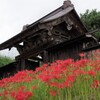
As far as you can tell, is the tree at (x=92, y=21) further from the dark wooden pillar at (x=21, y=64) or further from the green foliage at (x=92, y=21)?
the dark wooden pillar at (x=21, y=64)

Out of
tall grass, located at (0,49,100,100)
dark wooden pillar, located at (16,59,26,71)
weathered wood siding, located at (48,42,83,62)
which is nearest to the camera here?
tall grass, located at (0,49,100,100)

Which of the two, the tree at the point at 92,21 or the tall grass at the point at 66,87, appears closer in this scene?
the tall grass at the point at 66,87

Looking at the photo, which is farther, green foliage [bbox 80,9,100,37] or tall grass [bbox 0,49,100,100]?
green foliage [bbox 80,9,100,37]

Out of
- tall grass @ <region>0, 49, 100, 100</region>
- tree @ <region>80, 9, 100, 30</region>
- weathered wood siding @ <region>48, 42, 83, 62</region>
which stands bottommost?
tall grass @ <region>0, 49, 100, 100</region>

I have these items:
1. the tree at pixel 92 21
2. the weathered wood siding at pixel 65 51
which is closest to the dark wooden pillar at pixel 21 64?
the weathered wood siding at pixel 65 51

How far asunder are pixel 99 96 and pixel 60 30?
35.3 ft

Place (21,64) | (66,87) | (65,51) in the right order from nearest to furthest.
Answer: (66,87) → (65,51) → (21,64)

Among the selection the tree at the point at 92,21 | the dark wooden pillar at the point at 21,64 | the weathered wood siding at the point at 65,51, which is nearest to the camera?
the weathered wood siding at the point at 65,51

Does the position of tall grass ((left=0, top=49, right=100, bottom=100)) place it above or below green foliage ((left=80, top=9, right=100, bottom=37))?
below

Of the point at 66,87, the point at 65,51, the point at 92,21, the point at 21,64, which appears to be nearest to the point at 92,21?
the point at 92,21

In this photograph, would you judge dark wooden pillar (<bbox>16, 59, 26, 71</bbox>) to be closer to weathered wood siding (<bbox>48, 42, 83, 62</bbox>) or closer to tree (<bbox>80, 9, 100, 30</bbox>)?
weathered wood siding (<bbox>48, 42, 83, 62</bbox>)

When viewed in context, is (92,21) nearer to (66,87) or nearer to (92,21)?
(92,21)

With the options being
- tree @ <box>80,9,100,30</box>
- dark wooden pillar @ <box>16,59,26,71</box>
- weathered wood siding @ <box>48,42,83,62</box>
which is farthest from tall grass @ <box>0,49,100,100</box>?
tree @ <box>80,9,100,30</box>

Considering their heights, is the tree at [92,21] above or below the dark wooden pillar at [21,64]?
above
